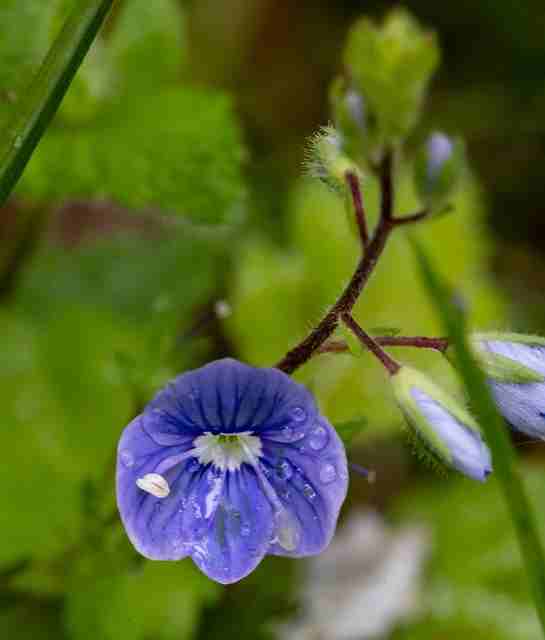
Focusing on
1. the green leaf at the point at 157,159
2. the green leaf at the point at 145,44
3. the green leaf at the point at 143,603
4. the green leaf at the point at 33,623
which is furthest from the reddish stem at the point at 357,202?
the green leaf at the point at 33,623

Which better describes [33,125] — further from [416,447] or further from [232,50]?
[232,50]

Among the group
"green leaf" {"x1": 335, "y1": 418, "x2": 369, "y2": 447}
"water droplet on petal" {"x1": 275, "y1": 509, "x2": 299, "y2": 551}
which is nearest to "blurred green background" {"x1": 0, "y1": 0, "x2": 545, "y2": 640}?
"green leaf" {"x1": 335, "y1": 418, "x2": 369, "y2": 447}

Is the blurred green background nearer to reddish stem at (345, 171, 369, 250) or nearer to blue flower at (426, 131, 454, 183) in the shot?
reddish stem at (345, 171, 369, 250)

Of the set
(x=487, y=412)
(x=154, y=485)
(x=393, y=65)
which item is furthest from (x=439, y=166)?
(x=154, y=485)

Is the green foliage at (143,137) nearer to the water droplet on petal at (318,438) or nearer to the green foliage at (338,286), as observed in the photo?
the green foliage at (338,286)

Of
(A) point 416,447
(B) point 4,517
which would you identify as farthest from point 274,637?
(A) point 416,447

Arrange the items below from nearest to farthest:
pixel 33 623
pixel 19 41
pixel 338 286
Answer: pixel 19 41, pixel 33 623, pixel 338 286

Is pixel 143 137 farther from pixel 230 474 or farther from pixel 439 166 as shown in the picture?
pixel 439 166
